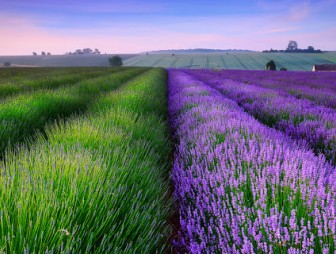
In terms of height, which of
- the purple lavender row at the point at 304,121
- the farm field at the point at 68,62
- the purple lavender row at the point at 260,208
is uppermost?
the farm field at the point at 68,62

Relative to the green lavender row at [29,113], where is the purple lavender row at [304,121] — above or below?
below

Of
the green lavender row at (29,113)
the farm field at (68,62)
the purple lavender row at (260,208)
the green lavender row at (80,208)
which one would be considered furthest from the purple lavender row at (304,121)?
the farm field at (68,62)

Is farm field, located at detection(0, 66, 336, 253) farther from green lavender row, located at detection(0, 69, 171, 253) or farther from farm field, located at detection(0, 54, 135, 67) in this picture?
farm field, located at detection(0, 54, 135, 67)

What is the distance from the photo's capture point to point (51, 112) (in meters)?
5.80

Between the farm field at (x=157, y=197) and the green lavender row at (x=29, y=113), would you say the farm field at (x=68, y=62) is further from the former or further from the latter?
the farm field at (x=157, y=197)

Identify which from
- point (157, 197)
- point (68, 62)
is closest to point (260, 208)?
point (157, 197)

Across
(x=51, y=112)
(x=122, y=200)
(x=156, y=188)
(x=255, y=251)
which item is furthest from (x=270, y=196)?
(x=51, y=112)

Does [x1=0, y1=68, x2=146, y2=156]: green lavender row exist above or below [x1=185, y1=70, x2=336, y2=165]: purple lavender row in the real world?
above

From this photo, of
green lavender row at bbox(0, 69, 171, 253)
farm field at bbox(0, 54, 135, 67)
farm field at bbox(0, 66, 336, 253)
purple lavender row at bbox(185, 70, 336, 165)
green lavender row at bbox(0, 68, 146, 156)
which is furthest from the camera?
farm field at bbox(0, 54, 135, 67)

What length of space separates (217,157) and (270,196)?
0.87 meters

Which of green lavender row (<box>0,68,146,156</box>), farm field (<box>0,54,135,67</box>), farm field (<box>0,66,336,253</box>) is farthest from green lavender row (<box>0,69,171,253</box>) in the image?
farm field (<box>0,54,135,67</box>)

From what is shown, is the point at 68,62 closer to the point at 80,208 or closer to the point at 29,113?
the point at 29,113

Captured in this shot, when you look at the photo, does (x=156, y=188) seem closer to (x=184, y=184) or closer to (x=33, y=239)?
(x=184, y=184)

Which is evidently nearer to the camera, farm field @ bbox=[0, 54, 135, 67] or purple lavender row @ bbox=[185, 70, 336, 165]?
purple lavender row @ bbox=[185, 70, 336, 165]
